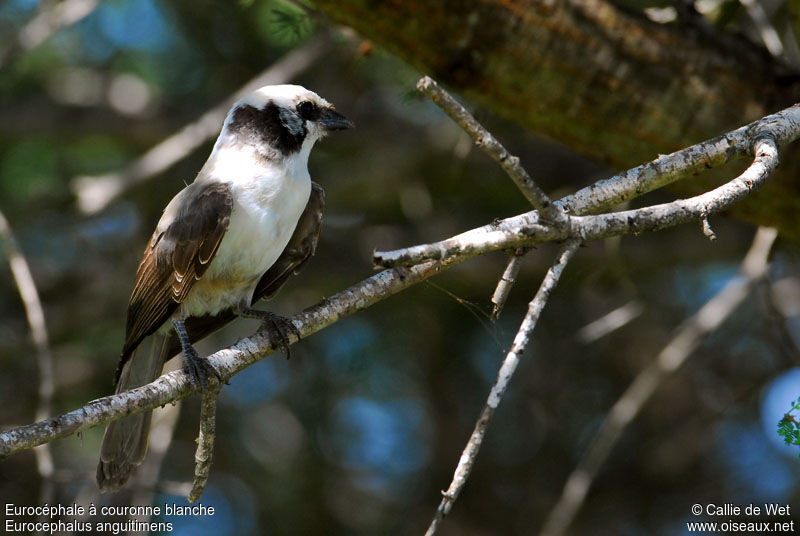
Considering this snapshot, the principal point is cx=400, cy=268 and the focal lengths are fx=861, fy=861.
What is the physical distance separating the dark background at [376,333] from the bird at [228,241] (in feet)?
4.82

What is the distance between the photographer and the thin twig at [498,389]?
2027mm

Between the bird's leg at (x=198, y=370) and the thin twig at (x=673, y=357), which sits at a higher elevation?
the bird's leg at (x=198, y=370)

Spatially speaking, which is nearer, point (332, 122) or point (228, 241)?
point (228, 241)

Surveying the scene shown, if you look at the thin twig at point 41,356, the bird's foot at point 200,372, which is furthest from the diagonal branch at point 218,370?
the thin twig at point 41,356

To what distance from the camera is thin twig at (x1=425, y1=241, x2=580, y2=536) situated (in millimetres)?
2027

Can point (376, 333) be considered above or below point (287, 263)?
below

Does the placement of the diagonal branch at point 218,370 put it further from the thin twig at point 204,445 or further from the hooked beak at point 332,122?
the hooked beak at point 332,122

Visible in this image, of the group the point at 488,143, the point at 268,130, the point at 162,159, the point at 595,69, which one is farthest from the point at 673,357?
the point at 162,159

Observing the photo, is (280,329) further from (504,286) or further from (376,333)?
(376,333)

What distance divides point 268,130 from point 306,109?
0.22 m

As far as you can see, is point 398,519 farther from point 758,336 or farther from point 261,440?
point 758,336

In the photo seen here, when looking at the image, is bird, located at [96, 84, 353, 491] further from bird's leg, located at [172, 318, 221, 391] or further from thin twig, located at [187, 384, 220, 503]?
thin twig, located at [187, 384, 220, 503]

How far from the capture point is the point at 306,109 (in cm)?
379

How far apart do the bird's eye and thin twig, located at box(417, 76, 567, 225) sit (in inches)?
70.5
